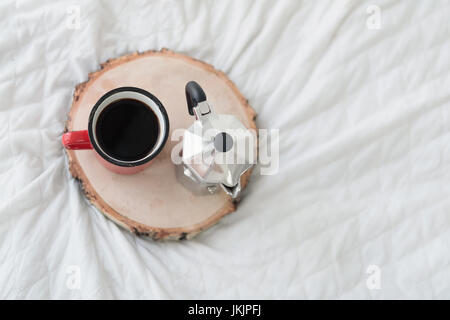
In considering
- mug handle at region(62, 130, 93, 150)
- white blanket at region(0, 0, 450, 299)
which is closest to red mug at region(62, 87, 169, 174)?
mug handle at region(62, 130, 93, 150)

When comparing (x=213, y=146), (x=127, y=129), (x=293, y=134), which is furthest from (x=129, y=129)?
(x=293, y=134)

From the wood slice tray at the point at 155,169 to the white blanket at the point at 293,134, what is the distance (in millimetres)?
57

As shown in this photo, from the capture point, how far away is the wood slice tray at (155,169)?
603mm

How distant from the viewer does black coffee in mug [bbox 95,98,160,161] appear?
549mm

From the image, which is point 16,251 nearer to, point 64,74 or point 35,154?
point 35,154

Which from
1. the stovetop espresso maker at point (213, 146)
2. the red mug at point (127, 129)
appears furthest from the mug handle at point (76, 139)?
the stovetop espresso maker at point (213, 146)

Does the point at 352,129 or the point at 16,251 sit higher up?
the point at 352,129

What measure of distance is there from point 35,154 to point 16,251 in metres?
0.14

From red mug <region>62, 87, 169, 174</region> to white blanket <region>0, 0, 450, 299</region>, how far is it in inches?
5.6

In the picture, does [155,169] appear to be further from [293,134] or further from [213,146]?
[293,134]

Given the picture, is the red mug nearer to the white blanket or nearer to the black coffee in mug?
the black coffee in mug

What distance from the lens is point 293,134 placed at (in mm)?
702

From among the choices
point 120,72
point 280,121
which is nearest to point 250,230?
point 280,121
